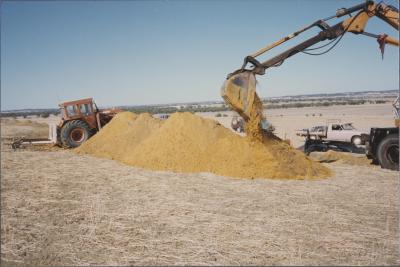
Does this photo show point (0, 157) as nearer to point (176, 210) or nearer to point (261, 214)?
point (176, 210)

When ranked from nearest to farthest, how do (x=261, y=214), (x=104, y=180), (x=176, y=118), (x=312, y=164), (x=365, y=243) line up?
(x=365, y=243) → (x=261, y=214) → (x=104, y=180) → (x=312, y=164) → (x=176, y=118)

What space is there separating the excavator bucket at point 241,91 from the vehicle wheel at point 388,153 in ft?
17.3

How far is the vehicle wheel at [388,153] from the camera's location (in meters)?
11.9

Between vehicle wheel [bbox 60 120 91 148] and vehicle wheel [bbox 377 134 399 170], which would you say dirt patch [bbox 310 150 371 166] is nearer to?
vehicle wheel [bbox 377 134 399 170]

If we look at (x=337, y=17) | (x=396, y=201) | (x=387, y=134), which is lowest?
(x=396, y=201)

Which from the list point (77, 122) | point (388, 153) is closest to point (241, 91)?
point (388, 153)

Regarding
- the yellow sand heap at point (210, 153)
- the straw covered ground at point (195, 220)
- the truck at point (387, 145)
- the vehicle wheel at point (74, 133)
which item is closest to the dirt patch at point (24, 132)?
the vehicle wheel at point (74, 133)

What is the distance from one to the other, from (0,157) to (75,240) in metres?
11.4

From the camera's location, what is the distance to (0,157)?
48.3 feet

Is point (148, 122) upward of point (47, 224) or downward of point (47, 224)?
upward

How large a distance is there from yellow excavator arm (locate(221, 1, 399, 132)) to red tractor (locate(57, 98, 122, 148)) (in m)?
10.8

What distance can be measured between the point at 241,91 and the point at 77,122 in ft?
37.4

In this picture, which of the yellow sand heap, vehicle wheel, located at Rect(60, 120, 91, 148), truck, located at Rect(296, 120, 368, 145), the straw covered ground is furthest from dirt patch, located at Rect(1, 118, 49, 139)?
truck, located at Rect(296, 120, 368, 145)

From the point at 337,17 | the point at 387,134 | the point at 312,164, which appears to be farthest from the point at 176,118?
the point at 387,134
